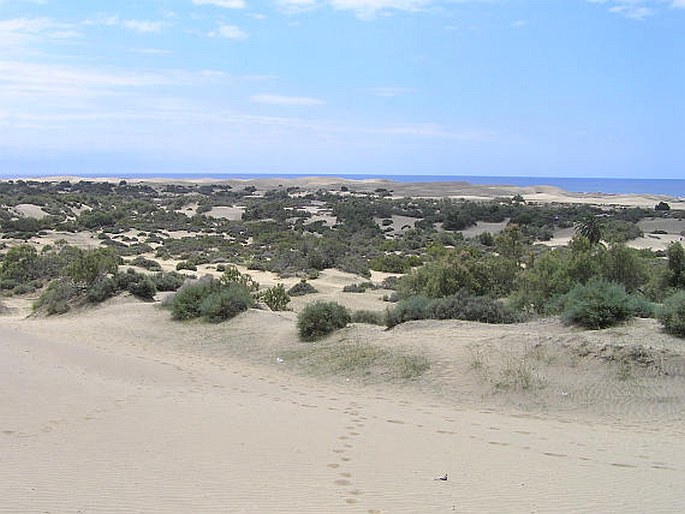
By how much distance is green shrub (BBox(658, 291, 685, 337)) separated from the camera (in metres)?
12.6

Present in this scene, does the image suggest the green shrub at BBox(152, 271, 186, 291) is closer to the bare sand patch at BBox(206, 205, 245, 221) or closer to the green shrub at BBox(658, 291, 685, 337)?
the green shrub at BBox(658, 291, 685, 337)

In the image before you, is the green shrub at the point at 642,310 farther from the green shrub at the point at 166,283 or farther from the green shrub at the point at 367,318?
the green shrub at the point at 166,283

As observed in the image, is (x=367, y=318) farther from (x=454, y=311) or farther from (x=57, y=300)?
(x=57, y=300)

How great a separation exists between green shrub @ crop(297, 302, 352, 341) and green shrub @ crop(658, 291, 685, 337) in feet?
22.7

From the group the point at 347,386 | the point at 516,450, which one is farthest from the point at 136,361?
the point at 516,450

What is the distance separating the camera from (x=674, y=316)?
12.7 m

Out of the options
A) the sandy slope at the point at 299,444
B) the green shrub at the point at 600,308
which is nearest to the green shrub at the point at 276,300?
the sandy slope at the point at 299,444

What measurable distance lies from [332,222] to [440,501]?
53.5 m

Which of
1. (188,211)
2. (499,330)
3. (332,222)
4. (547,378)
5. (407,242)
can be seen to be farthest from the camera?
(188,211)

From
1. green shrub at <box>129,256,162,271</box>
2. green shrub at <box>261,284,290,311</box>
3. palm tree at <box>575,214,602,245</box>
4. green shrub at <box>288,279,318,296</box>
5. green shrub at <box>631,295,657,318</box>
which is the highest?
palm tree at <box>575,214,602,245</box>

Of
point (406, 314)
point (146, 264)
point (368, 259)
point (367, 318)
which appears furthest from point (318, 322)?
point (368, 259)

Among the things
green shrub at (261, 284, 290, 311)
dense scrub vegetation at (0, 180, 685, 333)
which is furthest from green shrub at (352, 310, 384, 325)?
green shrub at (261, 284, 290, 311)

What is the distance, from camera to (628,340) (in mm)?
12680

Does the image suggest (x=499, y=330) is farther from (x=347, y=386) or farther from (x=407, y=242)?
(x=407, y=242)
